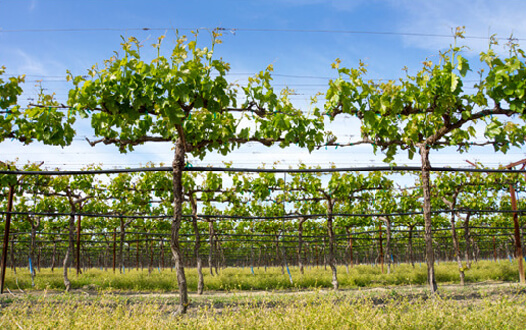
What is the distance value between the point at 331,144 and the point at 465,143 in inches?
123

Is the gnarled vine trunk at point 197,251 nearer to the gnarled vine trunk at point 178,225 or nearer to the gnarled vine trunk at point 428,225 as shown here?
the gnarled vine trunk at point 178,225

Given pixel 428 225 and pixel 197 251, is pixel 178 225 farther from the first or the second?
pixel 197 251

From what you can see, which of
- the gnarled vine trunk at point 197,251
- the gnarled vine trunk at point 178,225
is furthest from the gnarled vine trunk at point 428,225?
the gnarled vine trunk at point 197,251

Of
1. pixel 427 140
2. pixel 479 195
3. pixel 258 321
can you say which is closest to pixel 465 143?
pixel 427 140

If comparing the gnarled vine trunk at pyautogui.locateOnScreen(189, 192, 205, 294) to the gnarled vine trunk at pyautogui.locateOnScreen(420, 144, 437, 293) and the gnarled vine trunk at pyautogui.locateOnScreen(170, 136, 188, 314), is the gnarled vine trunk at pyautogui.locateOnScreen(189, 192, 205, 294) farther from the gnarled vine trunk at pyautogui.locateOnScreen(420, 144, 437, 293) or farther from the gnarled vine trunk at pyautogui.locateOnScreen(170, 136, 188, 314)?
the gnarled vine trunk at pyautogui.locateOnScreen(420, 144, 437, 293)

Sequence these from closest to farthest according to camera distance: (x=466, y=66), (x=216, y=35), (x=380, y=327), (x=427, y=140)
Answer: (x=380, y=327) → (x=216, y=35) → (x=466, y=66) → (x=427, y=140)

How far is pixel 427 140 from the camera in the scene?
8.63m

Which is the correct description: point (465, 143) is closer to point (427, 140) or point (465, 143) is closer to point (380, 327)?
point (427, 140)

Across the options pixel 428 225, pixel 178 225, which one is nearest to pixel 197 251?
pixel 178 225

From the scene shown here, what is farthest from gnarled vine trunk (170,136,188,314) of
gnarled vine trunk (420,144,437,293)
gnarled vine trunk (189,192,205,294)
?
gnarled vine trunk (189,192,205,294)

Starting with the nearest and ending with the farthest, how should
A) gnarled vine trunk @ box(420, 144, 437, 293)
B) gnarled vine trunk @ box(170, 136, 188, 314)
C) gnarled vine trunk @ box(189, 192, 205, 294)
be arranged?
gnarled vine trunk @ box(170, 136, 188, 314), gnarled vine trunk @ box(420, 144, 437, 293), gnarled vine trunk @ box(189, 192, 205, 294)

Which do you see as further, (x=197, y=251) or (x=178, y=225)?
(x=197, y=251)

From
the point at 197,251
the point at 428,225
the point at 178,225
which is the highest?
the point at 178,225

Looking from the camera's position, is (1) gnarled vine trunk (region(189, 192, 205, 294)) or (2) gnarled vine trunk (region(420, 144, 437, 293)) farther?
(1) gnarled vine trunk (region(189, 192, 205, 294))
